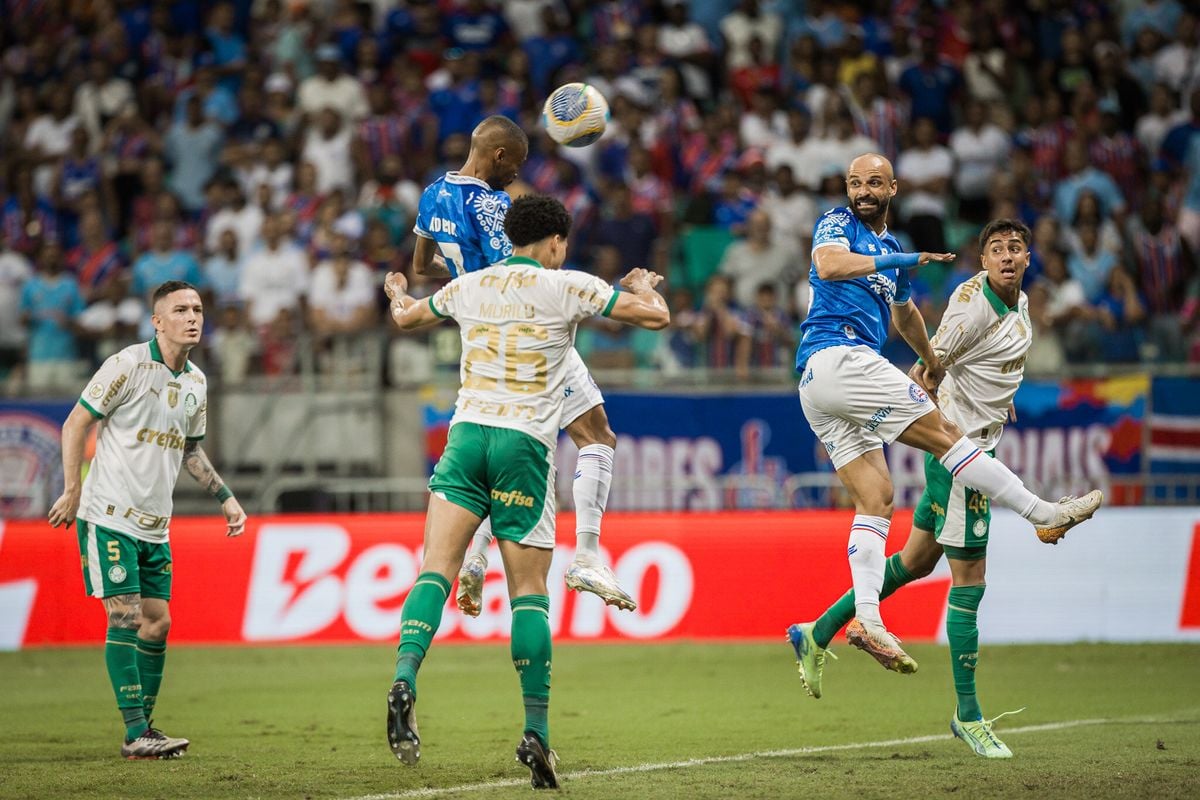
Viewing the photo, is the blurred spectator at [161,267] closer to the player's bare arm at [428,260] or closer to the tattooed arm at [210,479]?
the tattooed arm at [210,479]

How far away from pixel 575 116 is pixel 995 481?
341 centimetres

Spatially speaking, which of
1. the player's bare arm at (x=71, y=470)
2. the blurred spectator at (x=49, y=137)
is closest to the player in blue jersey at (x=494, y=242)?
the player's bare arm at (x=71, y=470)

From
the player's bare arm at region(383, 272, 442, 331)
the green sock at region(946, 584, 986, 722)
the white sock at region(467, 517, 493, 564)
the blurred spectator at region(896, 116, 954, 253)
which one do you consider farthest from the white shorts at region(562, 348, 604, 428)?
the blurred spectator at region(896, 116, 954, 253)

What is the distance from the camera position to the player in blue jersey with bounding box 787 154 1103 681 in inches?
368

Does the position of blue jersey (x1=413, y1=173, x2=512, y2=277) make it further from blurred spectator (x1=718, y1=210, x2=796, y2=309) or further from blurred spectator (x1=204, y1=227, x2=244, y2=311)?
blurred spectator (x1=204, y1=227, x2=244, y2=311)

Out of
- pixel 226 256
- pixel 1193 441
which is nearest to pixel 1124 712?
pixel 1193 441

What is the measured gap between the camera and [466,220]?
10.2 meters

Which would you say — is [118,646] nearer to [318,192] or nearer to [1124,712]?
[1124,712]

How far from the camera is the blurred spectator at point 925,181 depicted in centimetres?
1919

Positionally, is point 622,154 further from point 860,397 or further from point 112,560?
point 112,560

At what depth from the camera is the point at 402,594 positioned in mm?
15859

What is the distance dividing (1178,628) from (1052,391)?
2857 mm

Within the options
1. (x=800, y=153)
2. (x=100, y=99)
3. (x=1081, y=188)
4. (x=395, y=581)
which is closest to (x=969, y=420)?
(x=395, y=581)

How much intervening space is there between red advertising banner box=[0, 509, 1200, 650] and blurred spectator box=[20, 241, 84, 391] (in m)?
2.88
